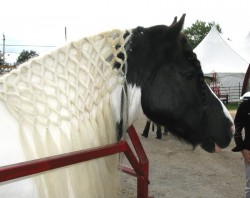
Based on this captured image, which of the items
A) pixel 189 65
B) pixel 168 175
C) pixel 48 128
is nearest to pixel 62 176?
pixel 48 128

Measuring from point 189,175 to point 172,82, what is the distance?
14.2 feet

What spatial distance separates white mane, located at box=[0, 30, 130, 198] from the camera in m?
1.69

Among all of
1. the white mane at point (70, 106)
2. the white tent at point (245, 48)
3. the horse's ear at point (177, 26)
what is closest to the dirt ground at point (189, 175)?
the white mane at point (70, 106)

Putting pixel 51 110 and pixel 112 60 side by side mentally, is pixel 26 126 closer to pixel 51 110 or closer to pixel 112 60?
pixel 51 110

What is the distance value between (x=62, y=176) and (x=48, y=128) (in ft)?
0.85

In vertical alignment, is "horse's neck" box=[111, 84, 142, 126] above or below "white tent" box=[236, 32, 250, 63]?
above

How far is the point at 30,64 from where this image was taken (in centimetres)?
181

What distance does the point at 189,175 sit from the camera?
20.0 feet

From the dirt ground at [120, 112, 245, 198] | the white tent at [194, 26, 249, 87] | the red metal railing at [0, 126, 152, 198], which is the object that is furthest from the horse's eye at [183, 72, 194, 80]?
the white tent at [194, 26, 249, 87]

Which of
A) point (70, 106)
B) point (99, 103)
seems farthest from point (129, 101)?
point (70, 106)

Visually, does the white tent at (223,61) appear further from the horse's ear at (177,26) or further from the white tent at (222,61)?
the horse's ear at (177,26)

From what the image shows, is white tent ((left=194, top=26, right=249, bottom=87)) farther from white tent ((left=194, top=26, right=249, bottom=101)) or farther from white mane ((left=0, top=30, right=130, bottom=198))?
white mane ((left=0, top=30, right=130, bottom=198))

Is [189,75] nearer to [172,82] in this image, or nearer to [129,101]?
[172,82]

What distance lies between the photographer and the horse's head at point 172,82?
2080 millimetres
